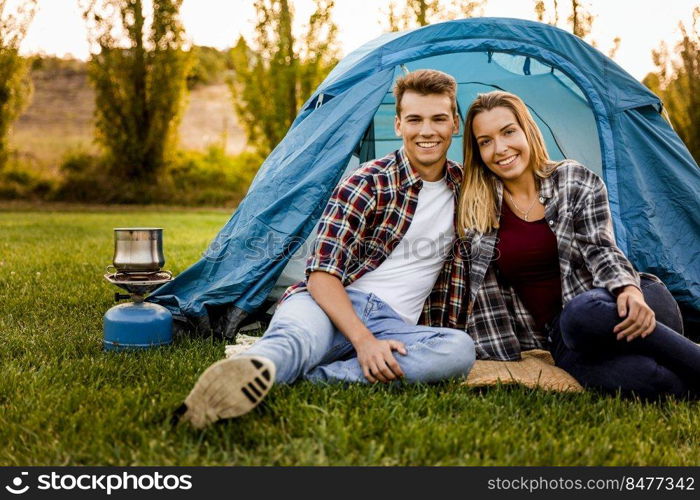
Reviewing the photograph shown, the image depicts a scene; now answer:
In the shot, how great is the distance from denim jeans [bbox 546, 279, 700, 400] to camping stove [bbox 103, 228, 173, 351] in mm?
1546

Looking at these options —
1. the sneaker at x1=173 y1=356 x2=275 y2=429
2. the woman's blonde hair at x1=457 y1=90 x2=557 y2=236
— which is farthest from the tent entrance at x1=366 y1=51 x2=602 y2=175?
the sneaker at x1=173 y1=356 x2=275 y2=429

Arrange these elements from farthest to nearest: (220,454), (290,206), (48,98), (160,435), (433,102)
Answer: (48,98) → (290,206) → (433,102) → (160,435) → (220,454)

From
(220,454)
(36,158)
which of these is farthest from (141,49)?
(220,454)

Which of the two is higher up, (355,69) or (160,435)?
(355,69)

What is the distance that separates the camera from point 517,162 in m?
2.39

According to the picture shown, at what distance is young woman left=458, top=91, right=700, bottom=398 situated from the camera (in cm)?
208

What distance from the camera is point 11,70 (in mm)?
10984

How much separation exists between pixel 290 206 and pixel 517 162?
992 mm

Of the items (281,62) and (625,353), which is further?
(281,62)

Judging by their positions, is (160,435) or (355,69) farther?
(355,69)

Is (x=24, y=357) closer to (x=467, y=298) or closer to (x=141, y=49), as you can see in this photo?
(x=467, y=298)

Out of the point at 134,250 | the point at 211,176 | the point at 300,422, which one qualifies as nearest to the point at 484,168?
the point at 300,422

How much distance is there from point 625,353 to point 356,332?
0.86 m

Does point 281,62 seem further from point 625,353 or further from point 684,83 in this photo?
point 625,353
